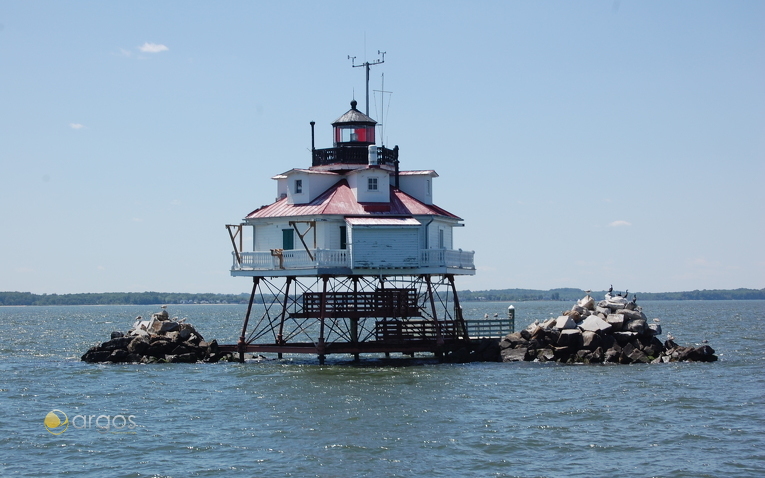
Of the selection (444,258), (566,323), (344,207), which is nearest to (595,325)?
(566,323)

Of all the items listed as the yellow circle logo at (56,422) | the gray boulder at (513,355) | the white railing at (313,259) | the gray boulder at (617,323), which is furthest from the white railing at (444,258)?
the yellow circle logo at (56,422)

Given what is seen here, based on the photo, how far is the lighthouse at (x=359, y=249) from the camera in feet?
132

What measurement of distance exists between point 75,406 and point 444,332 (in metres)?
17.2

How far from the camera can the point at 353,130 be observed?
45250 millimetres

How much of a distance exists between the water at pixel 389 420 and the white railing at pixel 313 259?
423 cm

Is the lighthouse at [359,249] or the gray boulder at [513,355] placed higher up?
the lighthouse at [359,249]

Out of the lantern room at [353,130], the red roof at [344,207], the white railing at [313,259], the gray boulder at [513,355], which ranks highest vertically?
the lantern room at [353,130]

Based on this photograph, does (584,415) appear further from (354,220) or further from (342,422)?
(354,220)

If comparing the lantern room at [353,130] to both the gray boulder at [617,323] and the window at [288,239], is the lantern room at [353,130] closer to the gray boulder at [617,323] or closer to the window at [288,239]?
the window at [288,239]

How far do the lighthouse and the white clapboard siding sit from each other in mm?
41

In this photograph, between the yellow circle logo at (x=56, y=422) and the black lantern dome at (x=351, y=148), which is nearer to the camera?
the yellow circle logo at (x=56, y=422)

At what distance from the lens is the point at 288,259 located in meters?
40.9

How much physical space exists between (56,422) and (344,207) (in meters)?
16.2

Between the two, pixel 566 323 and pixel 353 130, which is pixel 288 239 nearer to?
pixel 353 130
